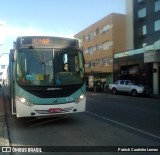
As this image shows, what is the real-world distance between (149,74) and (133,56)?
13.3ft

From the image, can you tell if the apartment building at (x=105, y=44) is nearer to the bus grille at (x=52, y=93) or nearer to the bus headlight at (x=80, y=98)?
the bus headlight at (x=80, y=98)

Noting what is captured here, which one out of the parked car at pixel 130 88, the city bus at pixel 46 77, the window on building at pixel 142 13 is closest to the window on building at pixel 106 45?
the window on building at pixel 142 13

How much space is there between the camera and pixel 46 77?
34.4 ft

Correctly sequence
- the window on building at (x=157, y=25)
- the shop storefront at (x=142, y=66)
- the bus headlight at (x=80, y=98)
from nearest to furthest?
the bus headlight at (x=80, y=98) → the shop storefront at (x=142, y=66) → the window on building at (x=157, y=25)

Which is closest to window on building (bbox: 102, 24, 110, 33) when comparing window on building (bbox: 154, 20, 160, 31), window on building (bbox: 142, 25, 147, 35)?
window on building (bbox: 142, 25, 147, 35)

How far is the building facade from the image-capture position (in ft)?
118

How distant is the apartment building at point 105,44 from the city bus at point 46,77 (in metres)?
37.1

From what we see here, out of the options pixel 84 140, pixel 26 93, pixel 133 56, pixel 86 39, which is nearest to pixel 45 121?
pixel 26 93

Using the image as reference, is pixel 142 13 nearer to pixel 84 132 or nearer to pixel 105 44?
pixel 105 44

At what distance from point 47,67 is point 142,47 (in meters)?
32.9

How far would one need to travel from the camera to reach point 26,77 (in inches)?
405

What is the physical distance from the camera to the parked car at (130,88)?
105ft

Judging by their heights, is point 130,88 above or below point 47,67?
below

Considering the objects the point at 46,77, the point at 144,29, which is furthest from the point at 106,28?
the point at 46,77
